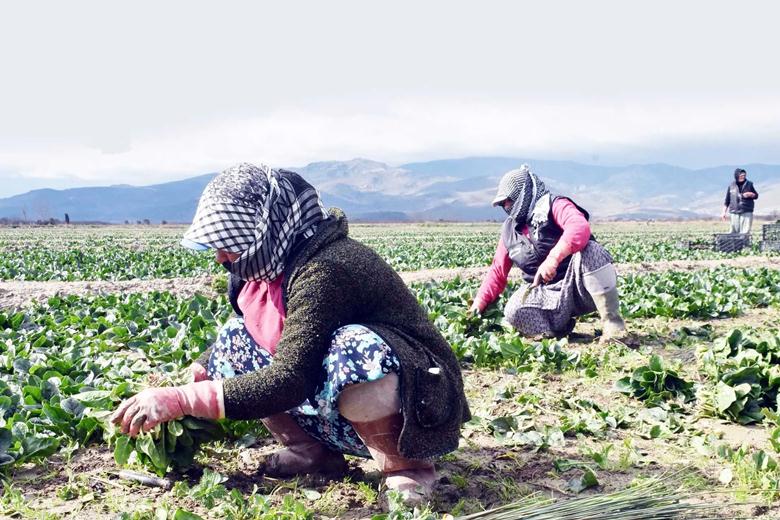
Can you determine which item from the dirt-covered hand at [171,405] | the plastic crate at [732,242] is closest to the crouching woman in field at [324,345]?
the dirt-covered hand at [171,405]

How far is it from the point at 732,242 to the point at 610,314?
13441mm

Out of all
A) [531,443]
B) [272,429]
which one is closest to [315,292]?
[272,429]

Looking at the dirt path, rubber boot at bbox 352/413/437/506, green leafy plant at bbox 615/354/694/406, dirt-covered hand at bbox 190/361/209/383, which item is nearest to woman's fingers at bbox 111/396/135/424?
dirt-covered hand at bbox 190/361/209/383

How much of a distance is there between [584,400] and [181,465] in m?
2.20

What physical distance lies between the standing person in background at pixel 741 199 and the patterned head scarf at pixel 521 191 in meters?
11.7

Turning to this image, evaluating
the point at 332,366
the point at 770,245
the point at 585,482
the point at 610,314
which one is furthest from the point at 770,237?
the point at 332,366

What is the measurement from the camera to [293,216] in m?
2.70

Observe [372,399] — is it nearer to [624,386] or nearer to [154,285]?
[624,386]

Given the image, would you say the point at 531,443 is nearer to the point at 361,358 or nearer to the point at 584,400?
the point at 584,400

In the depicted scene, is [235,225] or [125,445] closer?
[235,225]

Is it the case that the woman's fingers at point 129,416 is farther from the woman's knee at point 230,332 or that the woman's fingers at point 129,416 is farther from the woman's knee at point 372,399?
the woman's knee at point 372,399

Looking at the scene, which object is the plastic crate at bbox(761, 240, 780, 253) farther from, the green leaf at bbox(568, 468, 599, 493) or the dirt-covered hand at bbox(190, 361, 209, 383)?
the dirt-covered hand at bbox(190, 361, 209, 383)

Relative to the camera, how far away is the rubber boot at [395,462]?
2.68 meters

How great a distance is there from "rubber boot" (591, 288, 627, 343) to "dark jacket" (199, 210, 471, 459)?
9.87 feet
